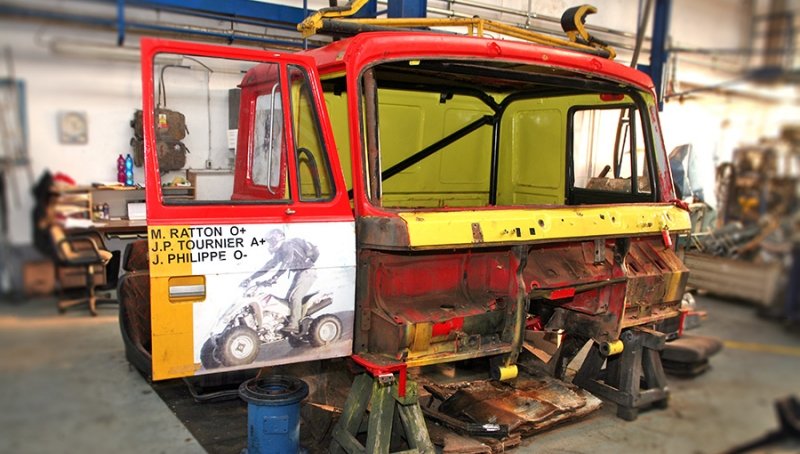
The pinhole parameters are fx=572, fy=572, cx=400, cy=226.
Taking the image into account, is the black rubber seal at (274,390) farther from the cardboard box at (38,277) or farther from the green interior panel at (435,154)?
the cardboard box at (38,277)

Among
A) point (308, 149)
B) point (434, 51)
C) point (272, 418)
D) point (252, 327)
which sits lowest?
point (272, 418)

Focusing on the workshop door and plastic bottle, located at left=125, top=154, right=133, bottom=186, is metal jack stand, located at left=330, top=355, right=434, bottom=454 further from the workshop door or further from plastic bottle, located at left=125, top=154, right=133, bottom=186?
plastic bottle, located at left=125, top=154, right=133, bottom=186

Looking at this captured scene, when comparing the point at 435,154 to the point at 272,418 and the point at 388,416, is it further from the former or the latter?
the point at 272,418

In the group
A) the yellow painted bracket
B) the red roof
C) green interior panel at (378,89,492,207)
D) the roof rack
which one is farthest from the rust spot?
green interior panel at (378,89,492,207)

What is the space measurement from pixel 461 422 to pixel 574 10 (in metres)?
2.43

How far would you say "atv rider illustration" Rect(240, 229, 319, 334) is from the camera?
226cm

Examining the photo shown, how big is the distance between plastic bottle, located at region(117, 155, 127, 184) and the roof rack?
129 centimetres

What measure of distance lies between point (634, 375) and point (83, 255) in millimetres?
3211

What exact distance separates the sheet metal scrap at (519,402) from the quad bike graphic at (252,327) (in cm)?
141

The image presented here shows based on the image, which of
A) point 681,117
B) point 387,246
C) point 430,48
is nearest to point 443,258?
point 387,246

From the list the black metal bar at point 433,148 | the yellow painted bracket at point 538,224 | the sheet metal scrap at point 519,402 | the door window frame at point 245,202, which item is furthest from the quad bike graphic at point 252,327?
the black metal bar at point 433,148

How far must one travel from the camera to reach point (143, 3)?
1.30 meters

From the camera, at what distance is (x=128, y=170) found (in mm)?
1741

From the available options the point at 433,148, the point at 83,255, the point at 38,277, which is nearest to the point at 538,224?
the point at 433,148
